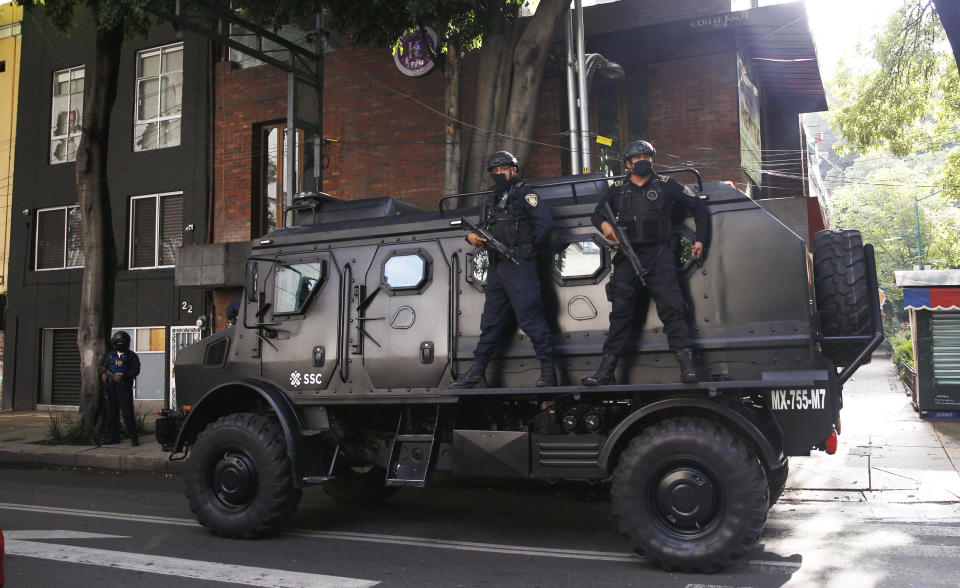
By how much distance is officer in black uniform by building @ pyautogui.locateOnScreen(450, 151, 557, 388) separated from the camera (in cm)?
563

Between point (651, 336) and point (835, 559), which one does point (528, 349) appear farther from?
point (835, 559)

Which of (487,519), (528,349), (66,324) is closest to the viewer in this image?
(528,349)

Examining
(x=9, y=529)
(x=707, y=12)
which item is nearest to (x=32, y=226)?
(x=9, y=529)

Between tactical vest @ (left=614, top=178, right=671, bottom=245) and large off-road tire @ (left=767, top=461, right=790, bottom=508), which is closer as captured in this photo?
tactical vest @ (left=614, top=178, right=671, bottom=245)

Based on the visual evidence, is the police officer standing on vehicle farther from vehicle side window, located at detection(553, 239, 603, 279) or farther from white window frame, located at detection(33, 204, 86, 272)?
vehicle side window, located at detection(553, 239, 603, 279)

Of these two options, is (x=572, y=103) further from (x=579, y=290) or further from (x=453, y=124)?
(x=579, y=290)

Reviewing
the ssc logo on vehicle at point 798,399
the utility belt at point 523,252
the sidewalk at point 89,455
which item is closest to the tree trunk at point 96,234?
the sidewalk at point 89,455

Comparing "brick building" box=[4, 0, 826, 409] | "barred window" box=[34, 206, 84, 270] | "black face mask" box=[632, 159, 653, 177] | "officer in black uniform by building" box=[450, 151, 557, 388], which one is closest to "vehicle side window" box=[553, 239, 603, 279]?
"officer in black uniform by building" box=[450, 151, 557, 388]

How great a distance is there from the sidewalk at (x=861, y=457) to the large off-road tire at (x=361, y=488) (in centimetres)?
402

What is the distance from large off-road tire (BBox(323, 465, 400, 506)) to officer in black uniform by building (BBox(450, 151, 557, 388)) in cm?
228

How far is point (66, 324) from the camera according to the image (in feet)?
63.8

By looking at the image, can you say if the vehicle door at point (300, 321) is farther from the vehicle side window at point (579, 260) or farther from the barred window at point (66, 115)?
the barred window at point (66, 115)

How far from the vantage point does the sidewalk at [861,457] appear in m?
8.08

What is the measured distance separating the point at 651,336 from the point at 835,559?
2027 millimetres
